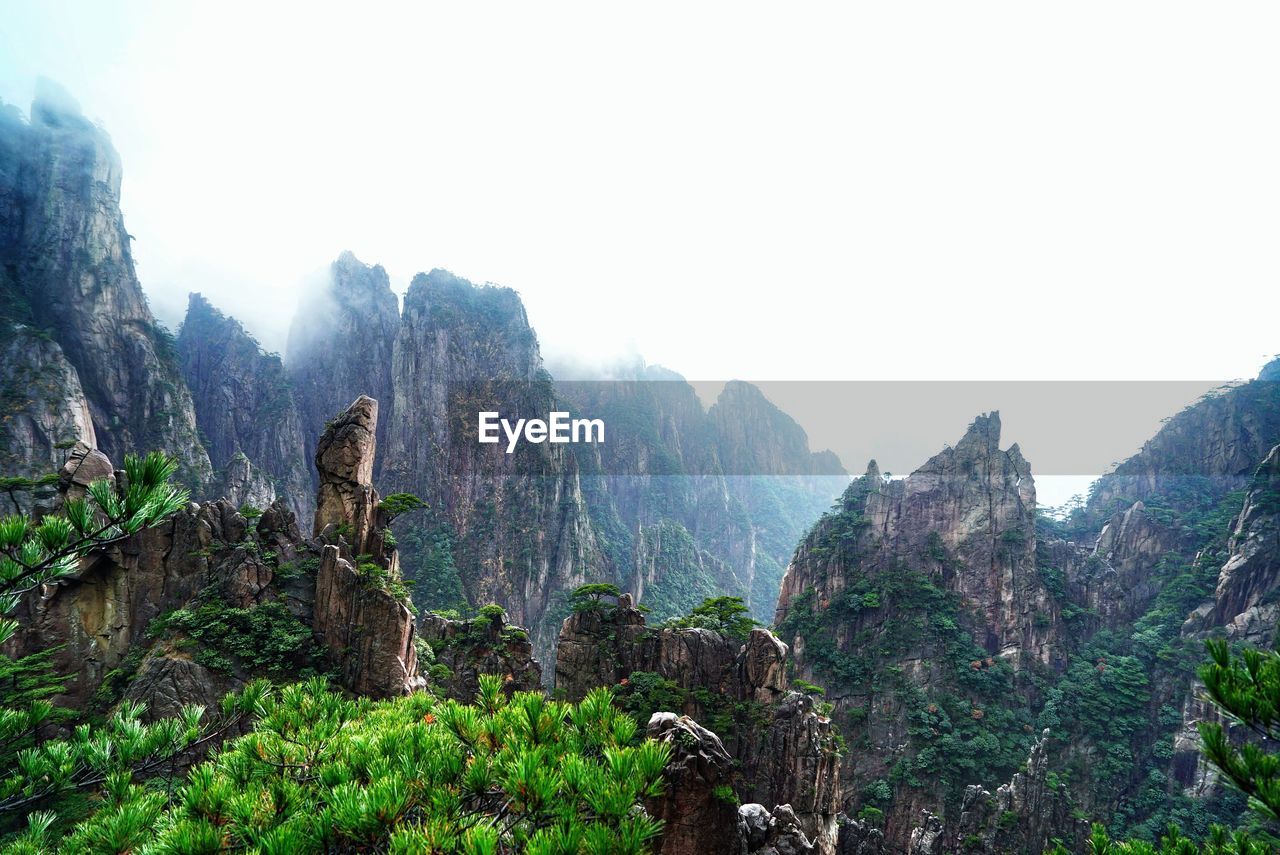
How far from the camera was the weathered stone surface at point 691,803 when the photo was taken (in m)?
4.88

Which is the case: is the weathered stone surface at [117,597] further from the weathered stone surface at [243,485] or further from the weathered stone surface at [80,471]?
the weathered stone surface at [243,485]

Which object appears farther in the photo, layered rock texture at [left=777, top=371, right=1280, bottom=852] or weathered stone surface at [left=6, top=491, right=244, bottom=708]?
layered rock texture at [left=777, top=371, right=1280, bottom=852]

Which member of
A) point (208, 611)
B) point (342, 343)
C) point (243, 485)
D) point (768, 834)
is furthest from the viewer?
point (342, 343)

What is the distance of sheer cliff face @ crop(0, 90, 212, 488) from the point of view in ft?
128

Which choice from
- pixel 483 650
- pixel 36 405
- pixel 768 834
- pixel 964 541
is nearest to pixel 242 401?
pixel 36 405

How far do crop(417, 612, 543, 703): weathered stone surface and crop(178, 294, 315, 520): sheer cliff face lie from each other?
146 ft

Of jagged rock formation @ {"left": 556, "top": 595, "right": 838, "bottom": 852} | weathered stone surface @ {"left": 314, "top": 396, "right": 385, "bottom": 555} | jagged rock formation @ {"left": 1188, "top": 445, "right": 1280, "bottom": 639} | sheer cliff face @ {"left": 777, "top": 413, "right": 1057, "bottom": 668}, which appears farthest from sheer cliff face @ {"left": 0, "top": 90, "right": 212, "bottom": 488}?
jagged rock formation @ {"left": 1188, "top": 445, "right": 1280, "bottom": 639}

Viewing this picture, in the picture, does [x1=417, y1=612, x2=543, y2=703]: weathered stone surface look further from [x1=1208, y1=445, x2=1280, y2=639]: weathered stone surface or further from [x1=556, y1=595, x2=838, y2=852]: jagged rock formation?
[x1=1208, y1=445, x2=1280, y2=639]: weathered stone surface

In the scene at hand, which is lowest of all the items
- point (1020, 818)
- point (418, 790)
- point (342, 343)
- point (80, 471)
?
point (1020, 818)

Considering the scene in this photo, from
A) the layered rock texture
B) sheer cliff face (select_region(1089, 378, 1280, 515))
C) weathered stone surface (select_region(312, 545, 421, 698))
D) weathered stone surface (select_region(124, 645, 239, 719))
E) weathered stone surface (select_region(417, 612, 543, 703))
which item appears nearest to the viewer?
weathered stone surface (select_region(124, 645, 239, 719))

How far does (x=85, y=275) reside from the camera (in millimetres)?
40000

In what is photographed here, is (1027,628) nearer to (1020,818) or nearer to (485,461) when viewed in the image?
(1020,818)

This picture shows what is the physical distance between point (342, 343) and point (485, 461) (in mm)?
27420

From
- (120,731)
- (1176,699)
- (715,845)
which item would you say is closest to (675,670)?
(715,845)
